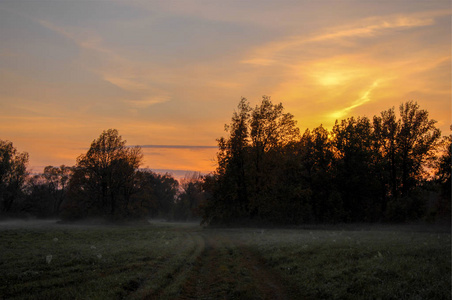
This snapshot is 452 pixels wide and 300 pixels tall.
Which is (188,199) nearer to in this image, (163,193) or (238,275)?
(163,193)

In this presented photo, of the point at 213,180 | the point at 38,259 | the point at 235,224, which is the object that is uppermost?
the point at 213,180

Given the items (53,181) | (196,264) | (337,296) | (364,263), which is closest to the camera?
(337,296)

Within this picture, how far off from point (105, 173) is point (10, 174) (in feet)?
93.9

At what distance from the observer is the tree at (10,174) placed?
68125mm

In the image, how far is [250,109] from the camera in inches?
2046

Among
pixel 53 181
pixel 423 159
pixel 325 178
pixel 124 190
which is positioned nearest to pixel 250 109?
pixel 325 178

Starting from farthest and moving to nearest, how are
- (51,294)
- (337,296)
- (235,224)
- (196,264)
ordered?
(235,224)
(196,264)
(337,296)
(51,294)

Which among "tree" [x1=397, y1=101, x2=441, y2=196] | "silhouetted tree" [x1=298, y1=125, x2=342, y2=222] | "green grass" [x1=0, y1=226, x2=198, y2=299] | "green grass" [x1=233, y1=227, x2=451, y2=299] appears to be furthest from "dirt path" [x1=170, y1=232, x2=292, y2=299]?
"tree" [x1=397, y1=101, x2=441, y2=196]

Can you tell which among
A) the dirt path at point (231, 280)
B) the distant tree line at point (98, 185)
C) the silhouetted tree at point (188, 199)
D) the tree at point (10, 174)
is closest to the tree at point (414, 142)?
the distant tree line at point (98, 185)

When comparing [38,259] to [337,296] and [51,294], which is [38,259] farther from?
[337,296]

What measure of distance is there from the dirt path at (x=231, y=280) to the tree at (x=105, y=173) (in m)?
53.1

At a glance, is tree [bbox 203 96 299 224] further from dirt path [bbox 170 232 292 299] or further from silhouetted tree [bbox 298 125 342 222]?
dirt path [bbox 170 232 292 299]

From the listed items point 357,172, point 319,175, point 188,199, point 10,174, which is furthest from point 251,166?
point 188,199

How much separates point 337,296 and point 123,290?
7641 mm
